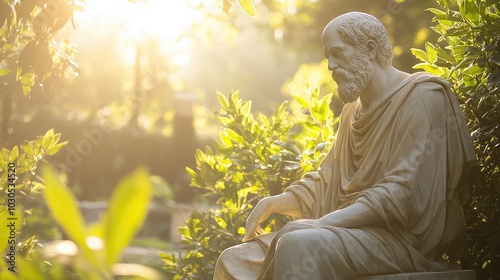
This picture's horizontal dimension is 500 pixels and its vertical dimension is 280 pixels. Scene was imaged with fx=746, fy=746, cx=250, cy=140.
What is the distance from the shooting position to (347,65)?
3.50 metres

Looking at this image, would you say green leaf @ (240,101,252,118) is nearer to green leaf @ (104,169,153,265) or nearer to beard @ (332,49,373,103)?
beard @ (332,49,373,103)

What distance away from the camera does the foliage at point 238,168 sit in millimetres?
5629

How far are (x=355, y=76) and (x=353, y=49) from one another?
0.13 m

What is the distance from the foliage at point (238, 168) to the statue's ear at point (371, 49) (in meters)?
2.04

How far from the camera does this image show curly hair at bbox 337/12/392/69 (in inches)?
137

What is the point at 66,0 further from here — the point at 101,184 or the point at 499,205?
the point at 101,184

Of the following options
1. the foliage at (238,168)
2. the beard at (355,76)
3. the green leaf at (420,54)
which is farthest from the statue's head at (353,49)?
the foliage at (238,168)

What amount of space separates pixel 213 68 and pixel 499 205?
2156 inches

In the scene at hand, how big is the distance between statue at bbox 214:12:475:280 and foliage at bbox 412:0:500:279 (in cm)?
61

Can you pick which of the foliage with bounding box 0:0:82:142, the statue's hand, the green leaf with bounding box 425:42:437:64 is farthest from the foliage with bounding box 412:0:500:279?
the foliage with bounding box 0:0:82:142

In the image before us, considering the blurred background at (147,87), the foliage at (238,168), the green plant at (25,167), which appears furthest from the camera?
the blurred background at (147,87)

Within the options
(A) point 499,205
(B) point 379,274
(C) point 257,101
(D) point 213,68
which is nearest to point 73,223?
(B) point 379,274

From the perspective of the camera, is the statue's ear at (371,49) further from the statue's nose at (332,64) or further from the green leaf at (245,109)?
the green leaf at (245,109)

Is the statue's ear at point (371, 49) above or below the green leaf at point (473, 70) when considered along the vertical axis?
above
